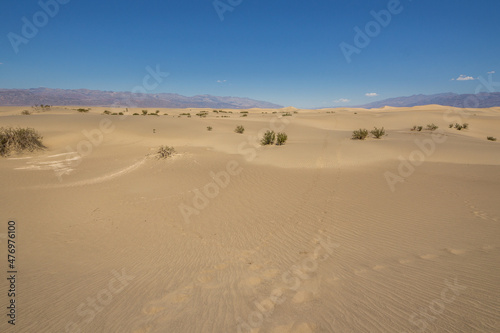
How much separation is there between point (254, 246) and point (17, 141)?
11812 mm

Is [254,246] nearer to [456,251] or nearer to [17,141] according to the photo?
[456,251]

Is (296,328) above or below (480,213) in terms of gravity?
below

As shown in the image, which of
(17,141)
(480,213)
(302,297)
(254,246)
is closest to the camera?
(302,297)

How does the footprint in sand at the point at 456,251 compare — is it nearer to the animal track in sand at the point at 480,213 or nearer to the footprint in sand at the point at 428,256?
the footprint in sand at the point at 428,256

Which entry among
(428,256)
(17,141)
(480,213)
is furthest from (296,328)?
(17,141)

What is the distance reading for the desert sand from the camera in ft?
7.71

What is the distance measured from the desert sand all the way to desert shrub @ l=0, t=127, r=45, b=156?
1.84ft

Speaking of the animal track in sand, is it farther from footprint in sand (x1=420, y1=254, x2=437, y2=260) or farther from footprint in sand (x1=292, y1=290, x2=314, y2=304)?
footprint in sand (x1=292, y1=290, x2=314, y2=304)

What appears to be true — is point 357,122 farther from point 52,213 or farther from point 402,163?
point 52,213

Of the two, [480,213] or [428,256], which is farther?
[480,213]

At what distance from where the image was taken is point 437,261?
3.13 metres

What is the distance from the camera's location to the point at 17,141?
383 inches

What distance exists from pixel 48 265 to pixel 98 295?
4.27 ft

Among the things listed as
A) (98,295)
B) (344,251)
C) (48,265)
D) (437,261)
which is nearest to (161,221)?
(48,265)
